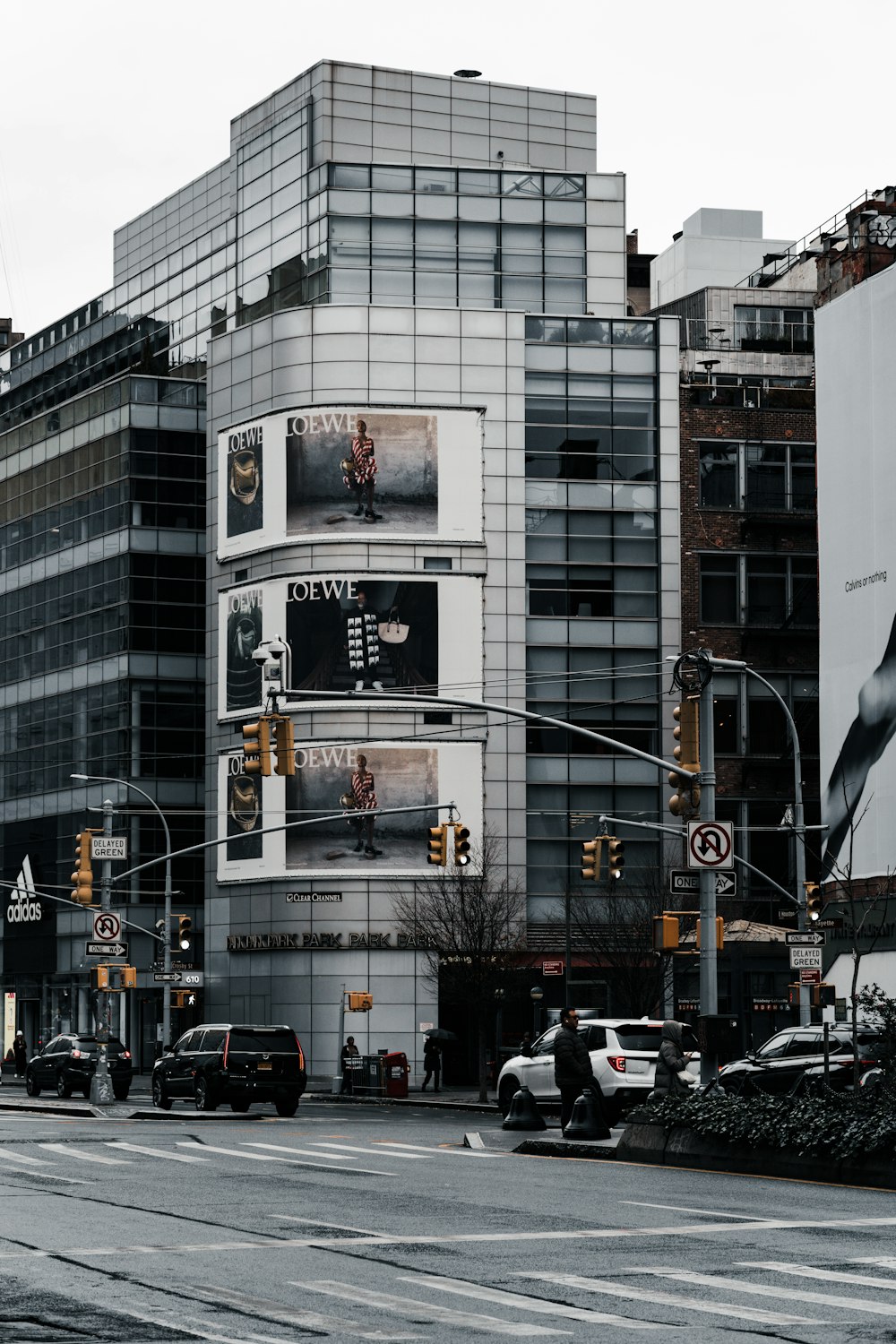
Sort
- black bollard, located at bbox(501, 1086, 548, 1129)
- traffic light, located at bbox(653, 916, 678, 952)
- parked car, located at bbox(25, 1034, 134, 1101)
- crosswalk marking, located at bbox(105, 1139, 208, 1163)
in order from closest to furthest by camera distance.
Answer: crosswalk marking, located at bbox(105, 1139, 208, 1163) < traffic light, located at bbox(653, 916, 678, 952) < black bollard, located at bbox(501, 1086, 548, 1129) < parked car, located at bbox(25, 1034, 134, 1101)

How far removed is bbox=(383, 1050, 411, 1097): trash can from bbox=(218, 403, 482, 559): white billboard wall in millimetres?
20427

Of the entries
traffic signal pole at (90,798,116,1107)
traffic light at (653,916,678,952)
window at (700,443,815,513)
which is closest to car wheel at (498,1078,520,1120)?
traffic signal pole at (90,798,116,1107)

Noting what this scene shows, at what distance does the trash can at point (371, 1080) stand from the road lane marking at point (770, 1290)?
42.6 m

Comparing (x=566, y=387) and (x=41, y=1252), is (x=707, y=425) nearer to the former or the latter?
(x=566, y=387)

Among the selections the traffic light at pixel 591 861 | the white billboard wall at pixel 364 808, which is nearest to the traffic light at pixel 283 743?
the traffic light at pixel 591 861


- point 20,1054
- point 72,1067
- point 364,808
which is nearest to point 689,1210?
point 72,1067

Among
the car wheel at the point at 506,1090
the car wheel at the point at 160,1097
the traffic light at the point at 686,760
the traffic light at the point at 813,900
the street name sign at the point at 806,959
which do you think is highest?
the traffic light at the point at 686,760

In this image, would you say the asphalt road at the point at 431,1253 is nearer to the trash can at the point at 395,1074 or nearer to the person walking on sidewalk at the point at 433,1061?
the trash can at the point at 395,1074

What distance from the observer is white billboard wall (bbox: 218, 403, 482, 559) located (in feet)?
232

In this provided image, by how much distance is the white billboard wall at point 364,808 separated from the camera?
227ft

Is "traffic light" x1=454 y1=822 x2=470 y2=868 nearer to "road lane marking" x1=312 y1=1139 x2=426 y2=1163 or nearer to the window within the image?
"road lane marking" x1=312 y1=1139 x2=426 y2=1163

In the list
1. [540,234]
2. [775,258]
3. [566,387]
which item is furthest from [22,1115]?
[775,258]

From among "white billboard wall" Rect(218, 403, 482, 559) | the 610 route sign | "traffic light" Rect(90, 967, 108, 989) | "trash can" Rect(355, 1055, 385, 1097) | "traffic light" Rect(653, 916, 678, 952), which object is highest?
"white billboard wall" Rect(218, 403, 482, 559)

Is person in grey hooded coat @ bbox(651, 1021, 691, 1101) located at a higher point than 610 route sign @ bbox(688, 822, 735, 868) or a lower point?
lower
